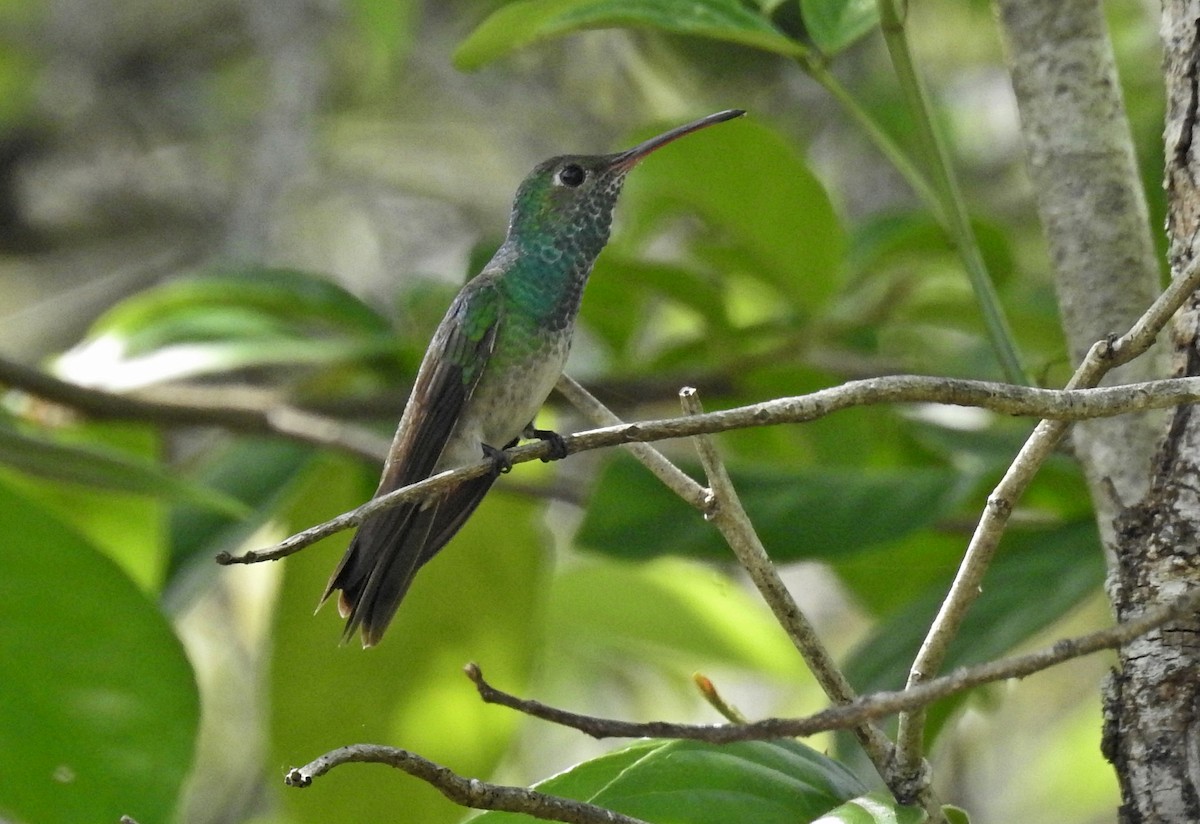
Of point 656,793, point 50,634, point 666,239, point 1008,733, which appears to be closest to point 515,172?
point 666,239

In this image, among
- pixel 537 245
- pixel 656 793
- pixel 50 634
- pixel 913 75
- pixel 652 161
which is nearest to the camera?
pixel 656 793

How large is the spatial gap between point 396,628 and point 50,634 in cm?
73

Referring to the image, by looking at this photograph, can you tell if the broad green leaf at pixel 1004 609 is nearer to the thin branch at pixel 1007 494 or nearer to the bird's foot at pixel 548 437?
the bird's foot at pixel 548 437

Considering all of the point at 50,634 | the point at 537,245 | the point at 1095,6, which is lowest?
the point at 50,634

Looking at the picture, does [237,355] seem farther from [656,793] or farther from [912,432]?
[656,793]

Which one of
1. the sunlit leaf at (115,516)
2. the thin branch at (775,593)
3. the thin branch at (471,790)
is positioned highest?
the sunlit leaf at (115,516)

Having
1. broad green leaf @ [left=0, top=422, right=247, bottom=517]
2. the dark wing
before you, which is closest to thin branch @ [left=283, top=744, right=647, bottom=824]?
the dark wing

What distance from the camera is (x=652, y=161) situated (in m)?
2.27

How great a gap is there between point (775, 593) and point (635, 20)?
2.30 feet

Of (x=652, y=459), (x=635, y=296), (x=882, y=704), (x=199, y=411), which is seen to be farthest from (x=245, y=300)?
(x=882, y=704)

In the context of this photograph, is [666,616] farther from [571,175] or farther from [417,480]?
[417,480]

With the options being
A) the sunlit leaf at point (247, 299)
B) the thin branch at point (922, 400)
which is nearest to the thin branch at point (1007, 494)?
the thin branch at point (922, 400)

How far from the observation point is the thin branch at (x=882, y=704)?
88 centimetres

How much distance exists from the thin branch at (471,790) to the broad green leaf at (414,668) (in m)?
1.21
